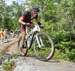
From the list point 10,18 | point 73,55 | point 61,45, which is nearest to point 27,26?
point 73,55

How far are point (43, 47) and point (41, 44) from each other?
129mm

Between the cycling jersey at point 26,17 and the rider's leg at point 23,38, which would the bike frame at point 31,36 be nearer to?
the rider's leg at point 23,38

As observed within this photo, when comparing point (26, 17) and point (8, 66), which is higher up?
point (26, 17)

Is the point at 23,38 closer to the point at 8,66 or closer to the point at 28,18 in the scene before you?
the point at 28,18

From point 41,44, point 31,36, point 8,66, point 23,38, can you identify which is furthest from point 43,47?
point 8,66

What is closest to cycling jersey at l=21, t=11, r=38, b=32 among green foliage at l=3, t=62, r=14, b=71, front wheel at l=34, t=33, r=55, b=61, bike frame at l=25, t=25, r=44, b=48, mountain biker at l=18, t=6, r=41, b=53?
mountain biker at l=18, t=6, r=41, b=53

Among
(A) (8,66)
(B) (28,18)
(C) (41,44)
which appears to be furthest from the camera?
(B) (28,18)

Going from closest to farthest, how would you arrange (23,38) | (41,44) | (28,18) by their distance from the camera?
(41,44) → (28,18) → (23,38)

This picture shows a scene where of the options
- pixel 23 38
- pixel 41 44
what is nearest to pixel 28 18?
pixel 23 38

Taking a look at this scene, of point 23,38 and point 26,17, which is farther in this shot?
point 23,38

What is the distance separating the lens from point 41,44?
28.3 ft

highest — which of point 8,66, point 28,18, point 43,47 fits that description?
point 28,18

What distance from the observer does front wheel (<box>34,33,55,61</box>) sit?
→ 827 centimetres

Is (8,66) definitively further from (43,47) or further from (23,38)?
(23,38)
